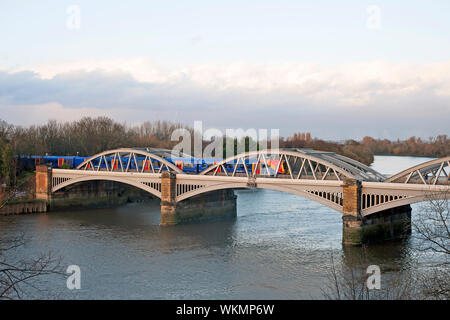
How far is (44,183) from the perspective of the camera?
57.1 m

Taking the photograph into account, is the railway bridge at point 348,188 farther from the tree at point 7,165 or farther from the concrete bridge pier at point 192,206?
the tree at point 7,165

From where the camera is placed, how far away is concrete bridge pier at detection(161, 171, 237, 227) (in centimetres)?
4450

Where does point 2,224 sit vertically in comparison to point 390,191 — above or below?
below

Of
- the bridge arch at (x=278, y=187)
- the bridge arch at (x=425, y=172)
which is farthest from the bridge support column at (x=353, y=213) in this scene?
the bridge arch at (x=425, y=172)

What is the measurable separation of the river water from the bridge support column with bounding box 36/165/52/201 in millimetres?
5072

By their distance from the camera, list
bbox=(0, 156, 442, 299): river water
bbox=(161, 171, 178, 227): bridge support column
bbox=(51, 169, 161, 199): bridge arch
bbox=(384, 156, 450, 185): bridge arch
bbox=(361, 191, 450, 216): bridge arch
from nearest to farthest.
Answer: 1. bbox=(0, 156, 442, 299): river water
2. bbox=(361, 191, 450, 216): bridge arch
3. bbox=(384, 156, 450, 185): bridge arch
4. bbox=(161, 171, 178, 227): bridge support column
5. bbox=(51, 169, 161, 199): bridge arch

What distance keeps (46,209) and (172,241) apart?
23.3 metres

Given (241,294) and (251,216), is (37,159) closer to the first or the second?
(251,216)

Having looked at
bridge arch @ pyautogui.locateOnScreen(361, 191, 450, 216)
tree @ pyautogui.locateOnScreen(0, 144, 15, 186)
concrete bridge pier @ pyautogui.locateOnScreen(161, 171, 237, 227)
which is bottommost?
concrete bridge pier @ pyautogui.locateOnScreen(161, 171, 237, 227)

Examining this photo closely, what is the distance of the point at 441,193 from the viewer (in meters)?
29.0

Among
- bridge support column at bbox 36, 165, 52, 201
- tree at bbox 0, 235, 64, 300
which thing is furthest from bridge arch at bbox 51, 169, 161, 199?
tree at bbox 0, 235, 64, 300

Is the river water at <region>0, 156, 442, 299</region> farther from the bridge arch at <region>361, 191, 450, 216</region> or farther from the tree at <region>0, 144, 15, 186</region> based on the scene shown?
the tree at <region>0, 144, 15, 186</region>

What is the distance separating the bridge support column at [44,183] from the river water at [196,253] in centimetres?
507
